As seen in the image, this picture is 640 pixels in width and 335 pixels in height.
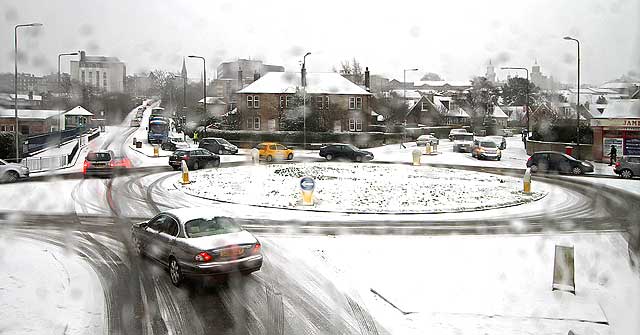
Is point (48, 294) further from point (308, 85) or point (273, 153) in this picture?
point (308, 85)

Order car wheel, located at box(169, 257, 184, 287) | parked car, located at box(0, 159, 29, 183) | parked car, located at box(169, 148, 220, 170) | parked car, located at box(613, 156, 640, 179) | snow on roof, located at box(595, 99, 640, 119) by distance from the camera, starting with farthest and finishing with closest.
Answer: snow on roof, located at box(595, 99, 640, 119)
parked car, located at box(169, 148, 220, 170)
parked car, located at box(613, 156, 640, 179)
parked car, located at box(0, 159, 29, 183)
car wheel, located at box(169, 257, 184, 287)

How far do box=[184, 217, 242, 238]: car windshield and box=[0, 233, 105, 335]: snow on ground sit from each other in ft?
5.94

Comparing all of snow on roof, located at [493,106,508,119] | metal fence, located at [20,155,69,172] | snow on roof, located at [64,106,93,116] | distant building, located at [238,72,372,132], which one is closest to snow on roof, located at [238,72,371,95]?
distant building, located at [238,72,372,132]

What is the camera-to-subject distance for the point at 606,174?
105 ft

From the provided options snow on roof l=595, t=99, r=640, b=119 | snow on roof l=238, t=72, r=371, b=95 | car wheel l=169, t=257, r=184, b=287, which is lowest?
car wheel l=169, t=257, r=184, b=287

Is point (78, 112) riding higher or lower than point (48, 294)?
higher

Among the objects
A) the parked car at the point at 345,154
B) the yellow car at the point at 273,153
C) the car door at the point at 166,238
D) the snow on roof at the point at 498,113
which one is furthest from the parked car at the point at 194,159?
the snow on roof at the point at 498,113

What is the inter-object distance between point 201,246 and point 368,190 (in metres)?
13.1

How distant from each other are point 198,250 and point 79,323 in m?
2.25

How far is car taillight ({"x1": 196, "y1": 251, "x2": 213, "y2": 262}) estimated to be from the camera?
9.59 metres

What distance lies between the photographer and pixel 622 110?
37812 millimetres

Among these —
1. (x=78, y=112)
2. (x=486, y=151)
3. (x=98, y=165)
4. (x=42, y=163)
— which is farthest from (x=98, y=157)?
(x=78, y=112)

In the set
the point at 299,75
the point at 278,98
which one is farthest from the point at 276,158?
the point at 299,75

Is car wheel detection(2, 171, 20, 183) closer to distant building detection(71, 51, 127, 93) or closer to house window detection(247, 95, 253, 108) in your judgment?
distant building detection(71, 51, 127, 93)
